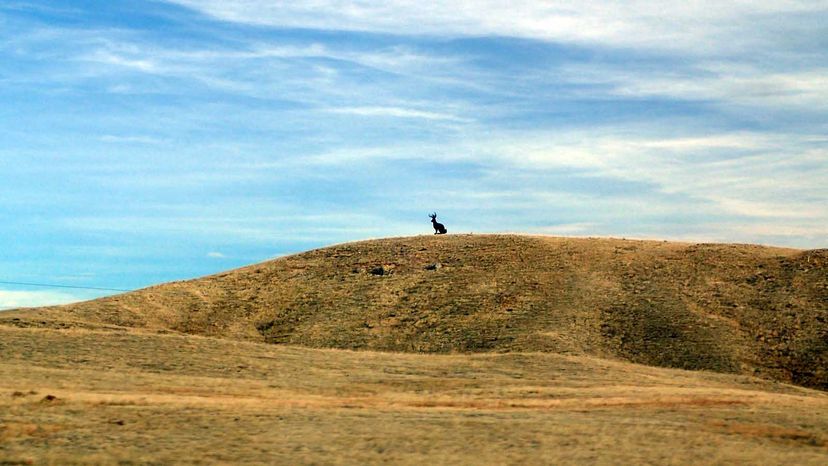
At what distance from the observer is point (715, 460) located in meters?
22.5

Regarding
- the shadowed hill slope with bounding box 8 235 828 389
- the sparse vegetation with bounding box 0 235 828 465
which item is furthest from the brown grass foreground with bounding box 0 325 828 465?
the shadowed hill slope with bounding box 8 235 828 389

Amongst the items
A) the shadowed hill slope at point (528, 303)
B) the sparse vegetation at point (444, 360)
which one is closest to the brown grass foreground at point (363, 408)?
the sparse vegetation at point (444, 360)

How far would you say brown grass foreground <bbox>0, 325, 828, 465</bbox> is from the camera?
23.1 meters

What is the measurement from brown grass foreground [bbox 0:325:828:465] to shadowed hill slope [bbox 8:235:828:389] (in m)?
4.12

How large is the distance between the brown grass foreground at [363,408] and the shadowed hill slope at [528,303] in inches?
162

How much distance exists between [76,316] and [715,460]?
3857 centimetres

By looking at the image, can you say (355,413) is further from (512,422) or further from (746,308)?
(746,308)

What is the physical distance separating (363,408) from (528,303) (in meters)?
24.2

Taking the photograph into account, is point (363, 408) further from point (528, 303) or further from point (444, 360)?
point (528, 303)

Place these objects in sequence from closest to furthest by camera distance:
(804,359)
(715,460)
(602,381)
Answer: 1. (715,460)
2. (602,381)
3. (804,359)

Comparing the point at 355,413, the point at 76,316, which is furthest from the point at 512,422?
the point at 76,316

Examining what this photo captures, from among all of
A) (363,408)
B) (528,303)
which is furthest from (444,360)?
(363,408)

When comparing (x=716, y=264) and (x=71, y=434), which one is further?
(x=716, y=264)

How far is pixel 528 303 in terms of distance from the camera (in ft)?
173
